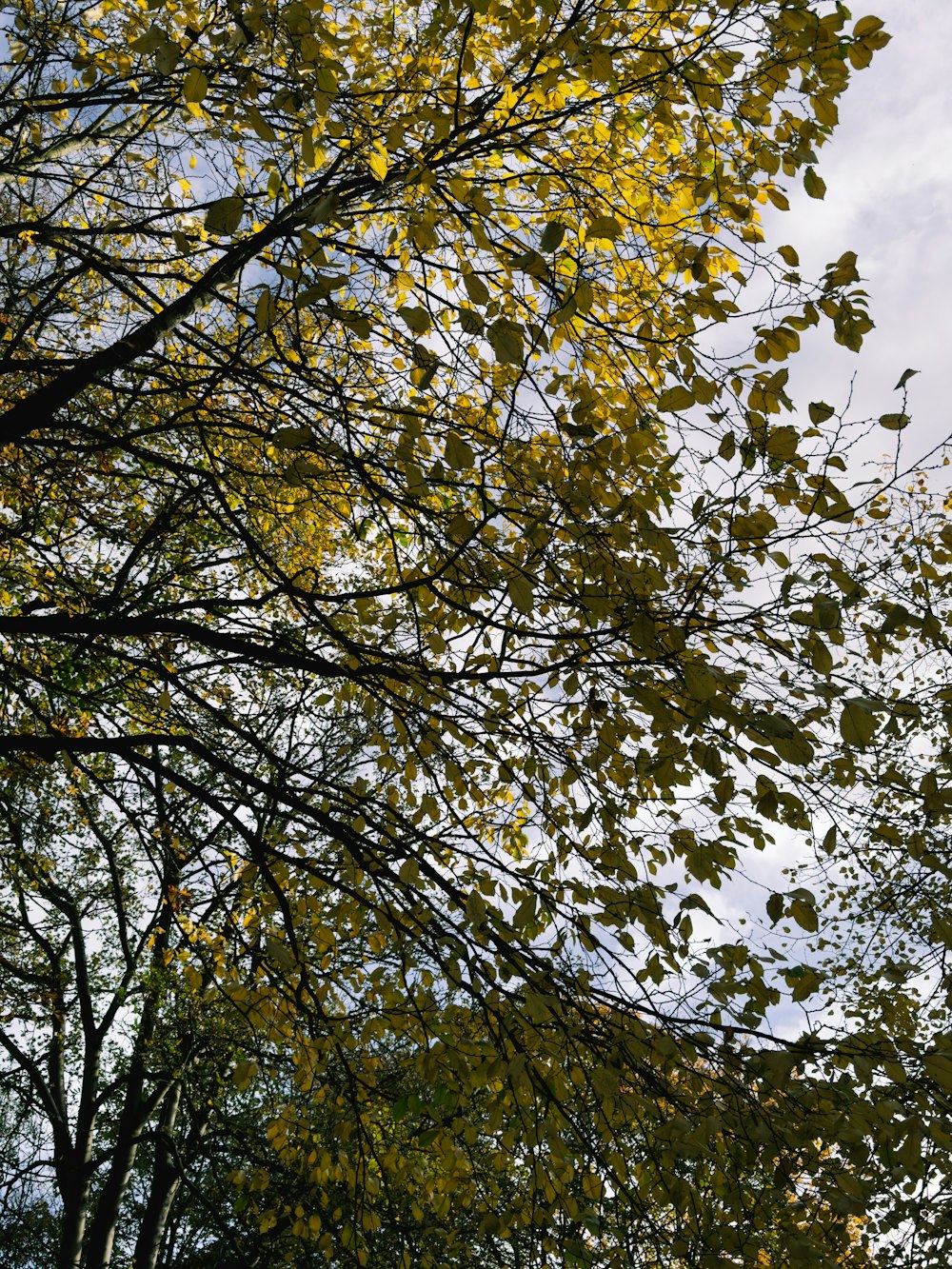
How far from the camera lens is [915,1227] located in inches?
172

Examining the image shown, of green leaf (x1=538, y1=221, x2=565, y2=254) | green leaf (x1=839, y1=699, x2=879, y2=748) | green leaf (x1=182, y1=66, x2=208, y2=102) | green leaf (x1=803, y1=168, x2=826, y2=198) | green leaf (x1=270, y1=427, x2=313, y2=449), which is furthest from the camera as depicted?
green leaf (x1=803, y1=168, x2=826, y2=198)

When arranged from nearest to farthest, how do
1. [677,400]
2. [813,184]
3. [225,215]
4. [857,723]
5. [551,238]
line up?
[857,723] → [551,238] → [225,215] → [677,400] → [813,184]

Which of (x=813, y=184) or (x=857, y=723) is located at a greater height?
(x=813, y=184)

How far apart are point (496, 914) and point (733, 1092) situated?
1127 mm

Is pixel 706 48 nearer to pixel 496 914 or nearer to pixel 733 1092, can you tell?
pixel 496 914

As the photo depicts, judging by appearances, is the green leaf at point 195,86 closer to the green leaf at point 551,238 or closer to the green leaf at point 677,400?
the green leaf at point 551,238

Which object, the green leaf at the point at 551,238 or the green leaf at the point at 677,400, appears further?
the green leaf at the point at 677,400

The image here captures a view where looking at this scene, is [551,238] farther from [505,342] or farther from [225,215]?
[225,215]

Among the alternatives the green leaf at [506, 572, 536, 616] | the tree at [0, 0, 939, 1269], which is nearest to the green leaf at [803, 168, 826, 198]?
the tree at [0, 0, 939, 1269]

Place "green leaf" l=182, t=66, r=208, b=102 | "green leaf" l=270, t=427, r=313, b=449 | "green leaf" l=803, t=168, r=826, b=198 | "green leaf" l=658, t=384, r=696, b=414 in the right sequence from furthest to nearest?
"green leaf" l=803, t=168, r=826, b=198 → "green leaf" l=658, t=384, r=696, b=414 → "green leaf" l=270, t=427, r=313, b=449 → "green leaf" l=182, t=66, r=208, b=102

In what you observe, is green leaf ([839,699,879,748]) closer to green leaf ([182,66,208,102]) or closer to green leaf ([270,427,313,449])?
green leaf ([270,427,313,449])

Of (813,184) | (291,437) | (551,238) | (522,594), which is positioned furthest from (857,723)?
(813,184)

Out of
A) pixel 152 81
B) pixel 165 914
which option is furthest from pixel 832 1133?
pixel 165 914

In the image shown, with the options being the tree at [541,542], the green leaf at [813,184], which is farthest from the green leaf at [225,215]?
the green leaf at [813,184]
